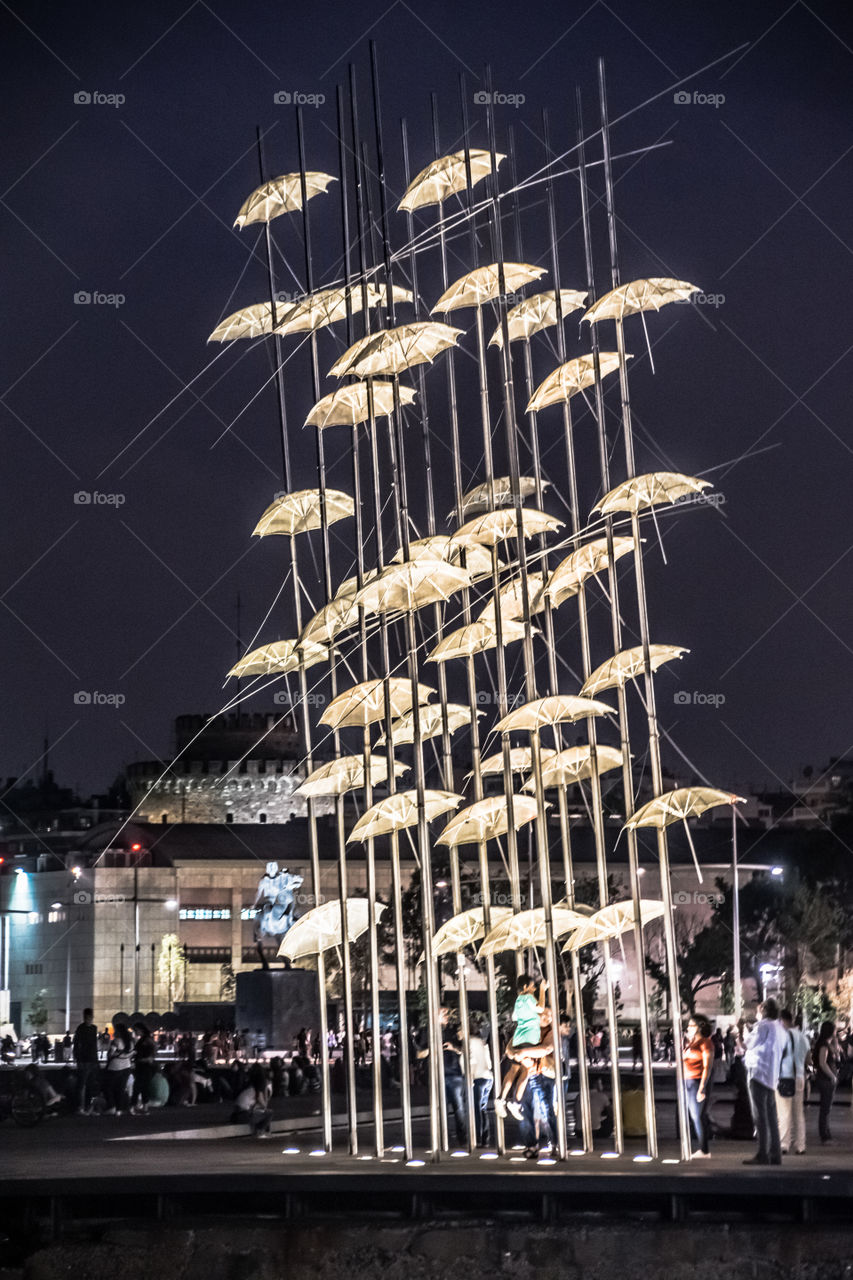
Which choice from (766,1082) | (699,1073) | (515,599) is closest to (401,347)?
(515,599)

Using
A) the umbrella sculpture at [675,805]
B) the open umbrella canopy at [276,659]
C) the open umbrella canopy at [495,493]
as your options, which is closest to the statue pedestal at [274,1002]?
the open umbrella canopy at [495,493]

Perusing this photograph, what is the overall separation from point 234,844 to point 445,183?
80.2 m

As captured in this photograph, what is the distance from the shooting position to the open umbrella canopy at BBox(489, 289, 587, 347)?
62.5 feet

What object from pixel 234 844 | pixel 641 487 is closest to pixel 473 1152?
pixel 641 487

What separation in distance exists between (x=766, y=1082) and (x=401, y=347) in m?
7.39

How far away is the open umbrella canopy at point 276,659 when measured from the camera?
17844 millimetres

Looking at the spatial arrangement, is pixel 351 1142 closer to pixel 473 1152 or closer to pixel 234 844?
pixel 473 1152

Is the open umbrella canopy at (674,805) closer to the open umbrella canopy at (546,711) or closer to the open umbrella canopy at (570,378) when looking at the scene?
the open umbrella canopy at (546,711)

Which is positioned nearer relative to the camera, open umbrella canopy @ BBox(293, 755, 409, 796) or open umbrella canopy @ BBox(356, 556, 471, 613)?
open umbrella canopy @ BBox(356, 556, 471, 613)

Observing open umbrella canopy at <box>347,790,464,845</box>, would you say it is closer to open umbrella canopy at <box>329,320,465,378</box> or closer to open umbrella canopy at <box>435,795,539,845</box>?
open umbrella canopy at <box>435,795,539,845</box>

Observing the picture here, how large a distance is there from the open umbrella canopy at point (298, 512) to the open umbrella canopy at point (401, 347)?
165 cm

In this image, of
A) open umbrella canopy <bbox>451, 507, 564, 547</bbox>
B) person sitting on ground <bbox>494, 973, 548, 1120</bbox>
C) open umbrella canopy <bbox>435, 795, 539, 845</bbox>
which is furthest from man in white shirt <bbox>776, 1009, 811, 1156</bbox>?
open umbrella canopy <bbox>451, 507, 564, 547</bbox>

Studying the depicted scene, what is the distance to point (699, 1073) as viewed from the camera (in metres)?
16.4

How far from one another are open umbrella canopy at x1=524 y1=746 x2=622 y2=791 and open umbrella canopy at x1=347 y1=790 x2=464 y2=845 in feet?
4.40
